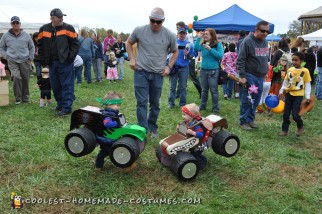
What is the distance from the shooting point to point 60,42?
598cm

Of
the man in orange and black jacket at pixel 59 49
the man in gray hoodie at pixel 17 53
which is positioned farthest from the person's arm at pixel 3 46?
the man in orange and black jacket at pixel 59 49

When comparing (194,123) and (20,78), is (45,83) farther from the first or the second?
(194,123)

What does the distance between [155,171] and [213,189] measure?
2.49ft

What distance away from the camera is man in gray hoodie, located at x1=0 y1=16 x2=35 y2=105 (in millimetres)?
7082

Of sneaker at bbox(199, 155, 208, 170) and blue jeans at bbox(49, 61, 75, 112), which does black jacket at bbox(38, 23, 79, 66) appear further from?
sneaker at bbox(199, 155, 208, 170)

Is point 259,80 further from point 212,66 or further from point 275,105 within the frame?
point 212,66

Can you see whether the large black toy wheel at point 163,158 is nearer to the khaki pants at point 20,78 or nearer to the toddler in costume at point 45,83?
the toddler in costume at point 45,83

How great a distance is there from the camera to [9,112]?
650 centimetres

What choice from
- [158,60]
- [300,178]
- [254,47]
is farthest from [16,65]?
[300,178]

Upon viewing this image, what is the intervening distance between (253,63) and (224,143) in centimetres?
239

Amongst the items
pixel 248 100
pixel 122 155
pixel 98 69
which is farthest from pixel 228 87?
pixel 122 155

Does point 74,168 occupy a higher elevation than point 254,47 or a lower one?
lower

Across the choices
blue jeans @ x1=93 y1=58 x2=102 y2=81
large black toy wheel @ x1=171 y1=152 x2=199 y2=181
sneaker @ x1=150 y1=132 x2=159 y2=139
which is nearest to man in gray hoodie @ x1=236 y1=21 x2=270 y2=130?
sneaker @ x1=150 y1=132 x2=159 y2=139

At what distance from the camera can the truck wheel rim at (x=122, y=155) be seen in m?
3.31
